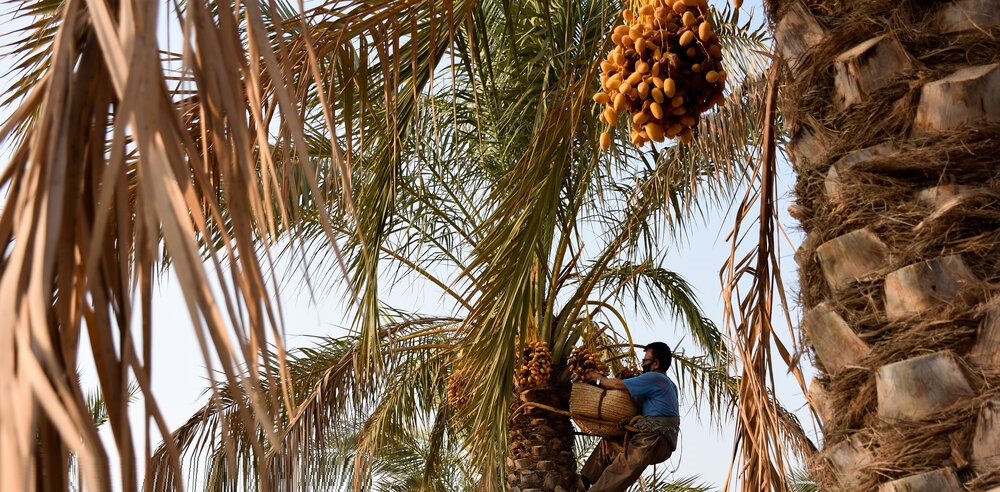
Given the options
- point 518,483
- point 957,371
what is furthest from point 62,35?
point 518,483

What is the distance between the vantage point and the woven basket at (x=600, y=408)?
455 cm

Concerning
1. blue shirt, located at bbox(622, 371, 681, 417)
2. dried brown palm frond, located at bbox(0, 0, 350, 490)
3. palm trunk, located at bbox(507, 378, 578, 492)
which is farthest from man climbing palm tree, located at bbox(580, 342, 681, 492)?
dried brown palm frond, located at bbox(0, 0, 350, 490)

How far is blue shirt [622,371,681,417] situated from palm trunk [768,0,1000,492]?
292 centimetres

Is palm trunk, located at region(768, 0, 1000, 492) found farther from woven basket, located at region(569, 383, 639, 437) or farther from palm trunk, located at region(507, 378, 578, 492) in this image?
palm trunk, located at region(507, 378, 578, 492)

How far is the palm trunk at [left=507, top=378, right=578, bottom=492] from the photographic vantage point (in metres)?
5.24

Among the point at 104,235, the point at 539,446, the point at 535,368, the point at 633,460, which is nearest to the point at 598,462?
the point at 539,446

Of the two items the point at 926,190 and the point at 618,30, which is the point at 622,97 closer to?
the point at 618,30

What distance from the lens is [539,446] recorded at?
17.3ft

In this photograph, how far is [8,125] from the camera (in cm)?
73

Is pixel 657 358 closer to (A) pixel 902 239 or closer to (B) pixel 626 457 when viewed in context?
(B) pixel 626 457

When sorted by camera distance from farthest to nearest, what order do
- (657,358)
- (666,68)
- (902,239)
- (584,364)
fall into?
1. (584,364)
2. (657,358)
3. (666,68)
4. (902,239)

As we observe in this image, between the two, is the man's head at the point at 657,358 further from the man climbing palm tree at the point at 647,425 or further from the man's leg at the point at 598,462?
the man's leg at the point at 598,462

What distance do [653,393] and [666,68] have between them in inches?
112

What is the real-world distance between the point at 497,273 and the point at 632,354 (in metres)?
3.19
